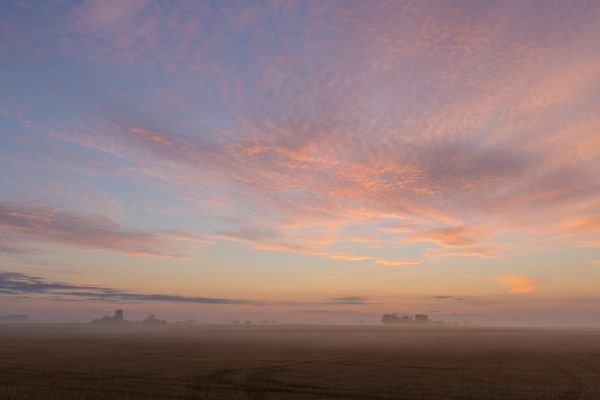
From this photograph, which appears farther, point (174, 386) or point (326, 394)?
point (174, 386)

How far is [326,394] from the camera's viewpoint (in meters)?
31.8

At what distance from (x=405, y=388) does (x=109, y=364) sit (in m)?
33.5

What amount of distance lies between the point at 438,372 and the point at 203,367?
24179mm

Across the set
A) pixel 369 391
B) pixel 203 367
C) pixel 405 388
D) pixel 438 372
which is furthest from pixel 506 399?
pixel 203 367

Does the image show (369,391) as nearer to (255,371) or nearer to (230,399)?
(230,399)

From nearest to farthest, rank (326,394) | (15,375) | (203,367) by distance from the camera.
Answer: (326,394) → (15,375) → (203,367)

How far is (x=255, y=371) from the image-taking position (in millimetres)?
44344

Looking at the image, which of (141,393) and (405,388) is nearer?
(141,393)

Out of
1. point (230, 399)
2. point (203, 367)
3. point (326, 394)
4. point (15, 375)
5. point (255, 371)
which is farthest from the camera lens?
point (203, 367)

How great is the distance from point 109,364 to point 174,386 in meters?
20.3

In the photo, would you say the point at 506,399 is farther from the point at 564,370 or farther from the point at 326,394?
the point at 564,370

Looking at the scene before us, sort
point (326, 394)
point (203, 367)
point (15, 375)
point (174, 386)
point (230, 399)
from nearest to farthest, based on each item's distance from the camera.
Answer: point (230, 399) → point (326, 394) → point (174, 386) → point (15, 375) → point (203, 367)

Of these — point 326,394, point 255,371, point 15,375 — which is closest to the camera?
point 326,394

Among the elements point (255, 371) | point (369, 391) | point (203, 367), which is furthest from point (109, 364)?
point (369, 391)
